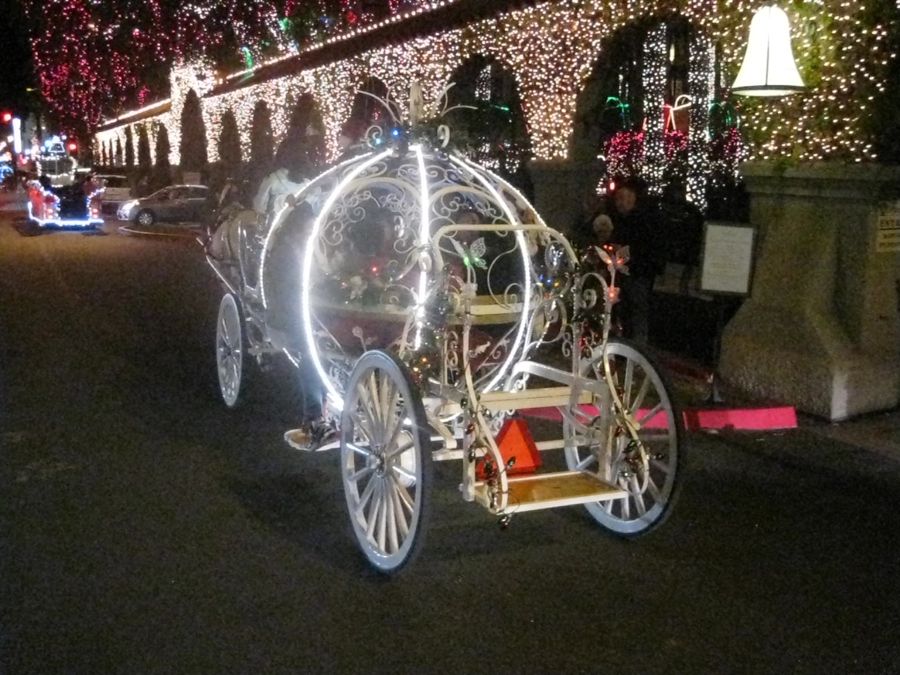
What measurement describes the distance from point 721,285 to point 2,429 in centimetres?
575

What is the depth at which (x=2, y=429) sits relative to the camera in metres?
7.97

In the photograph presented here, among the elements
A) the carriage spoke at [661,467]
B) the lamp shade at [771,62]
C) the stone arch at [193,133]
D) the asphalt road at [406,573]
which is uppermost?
the stone arch at [193,133]

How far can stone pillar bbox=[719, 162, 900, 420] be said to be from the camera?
27.2 ft

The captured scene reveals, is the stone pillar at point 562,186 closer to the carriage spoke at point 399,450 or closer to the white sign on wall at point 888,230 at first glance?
the white sign on wall at point 888,230

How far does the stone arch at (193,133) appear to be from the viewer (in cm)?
3581

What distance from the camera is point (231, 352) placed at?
8.74 metres

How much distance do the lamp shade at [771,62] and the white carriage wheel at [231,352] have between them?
4.44 m

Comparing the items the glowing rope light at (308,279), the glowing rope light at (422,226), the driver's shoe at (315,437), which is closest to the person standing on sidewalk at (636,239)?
the glowing rope light at (422,226)

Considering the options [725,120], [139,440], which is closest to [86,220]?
[725,120]

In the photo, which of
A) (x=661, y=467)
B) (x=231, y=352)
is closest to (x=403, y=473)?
(x=661, y=467)

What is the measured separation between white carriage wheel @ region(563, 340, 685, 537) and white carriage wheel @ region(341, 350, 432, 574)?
1.03m

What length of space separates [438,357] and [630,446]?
112cm

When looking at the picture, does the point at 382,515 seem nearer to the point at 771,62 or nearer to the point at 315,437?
the point at 315,437

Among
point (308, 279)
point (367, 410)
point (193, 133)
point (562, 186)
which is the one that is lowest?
point (367, 410)
